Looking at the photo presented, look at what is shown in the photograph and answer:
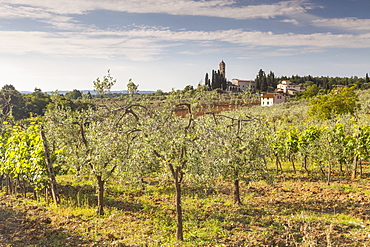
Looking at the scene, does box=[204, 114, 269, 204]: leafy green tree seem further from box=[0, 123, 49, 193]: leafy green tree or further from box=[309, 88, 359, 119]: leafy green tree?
box=[309, 88, 359, 119]: leafy green tree

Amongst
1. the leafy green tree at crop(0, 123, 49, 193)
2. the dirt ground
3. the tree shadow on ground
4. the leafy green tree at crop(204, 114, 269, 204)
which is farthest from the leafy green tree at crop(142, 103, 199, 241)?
the leafy green tree at crop(0, 123, 49, 193)

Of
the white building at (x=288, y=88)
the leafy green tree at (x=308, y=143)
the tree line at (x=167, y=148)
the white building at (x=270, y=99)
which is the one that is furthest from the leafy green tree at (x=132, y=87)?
the white building at (x=288, y=88)

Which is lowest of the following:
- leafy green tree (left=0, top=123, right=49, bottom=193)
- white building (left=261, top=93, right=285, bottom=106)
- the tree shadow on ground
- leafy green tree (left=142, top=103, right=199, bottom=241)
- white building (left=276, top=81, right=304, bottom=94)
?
the tree shadow on ground

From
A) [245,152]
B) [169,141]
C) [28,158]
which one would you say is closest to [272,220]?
[245,152]

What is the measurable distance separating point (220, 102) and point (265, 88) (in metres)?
38.7

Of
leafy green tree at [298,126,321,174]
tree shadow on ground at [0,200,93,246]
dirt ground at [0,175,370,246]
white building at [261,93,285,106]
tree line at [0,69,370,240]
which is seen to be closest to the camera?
tree line at [0,69,370,240]

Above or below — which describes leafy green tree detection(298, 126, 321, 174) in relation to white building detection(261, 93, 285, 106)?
below

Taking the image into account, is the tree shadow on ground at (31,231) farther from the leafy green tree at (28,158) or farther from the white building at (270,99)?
the white building at (270,99)

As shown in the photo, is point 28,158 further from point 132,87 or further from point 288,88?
point 288,88

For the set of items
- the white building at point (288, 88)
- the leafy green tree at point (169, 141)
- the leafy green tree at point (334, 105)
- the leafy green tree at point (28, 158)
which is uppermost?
the white building at point (288, 88)

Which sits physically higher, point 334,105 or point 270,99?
point 270,99

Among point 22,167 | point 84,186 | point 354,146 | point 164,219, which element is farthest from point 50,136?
point 354,146

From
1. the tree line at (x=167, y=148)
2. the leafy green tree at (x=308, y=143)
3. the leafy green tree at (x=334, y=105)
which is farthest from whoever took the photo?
the leafy green tree at (x=334, y=105)

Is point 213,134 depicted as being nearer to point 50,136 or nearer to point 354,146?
point 50,136
